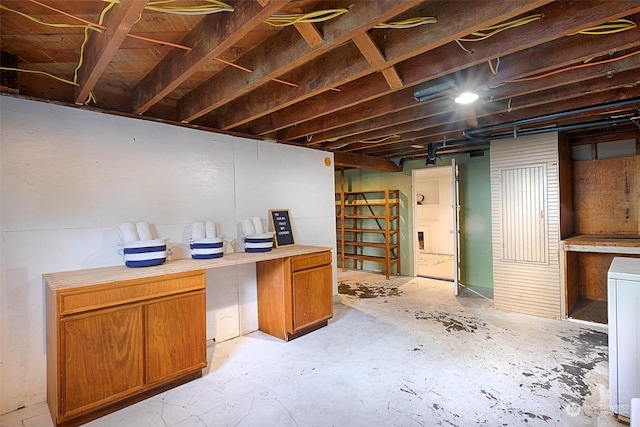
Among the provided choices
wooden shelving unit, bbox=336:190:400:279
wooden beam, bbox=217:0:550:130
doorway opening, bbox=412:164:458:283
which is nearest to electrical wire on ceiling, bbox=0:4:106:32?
wooden beam, bbox=217:0:550:130

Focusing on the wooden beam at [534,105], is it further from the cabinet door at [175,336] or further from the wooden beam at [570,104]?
the cabinet door at [175,336]

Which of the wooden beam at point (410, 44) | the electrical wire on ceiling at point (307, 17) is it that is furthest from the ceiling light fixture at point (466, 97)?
the electrical wire on ceiling at point (307, 17)

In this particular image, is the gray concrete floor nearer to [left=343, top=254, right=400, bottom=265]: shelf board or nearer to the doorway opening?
[left=343, top=254, right=400, bottom=265]: shelf board

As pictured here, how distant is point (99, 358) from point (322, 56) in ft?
8.38

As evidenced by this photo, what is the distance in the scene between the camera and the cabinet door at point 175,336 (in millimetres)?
2203

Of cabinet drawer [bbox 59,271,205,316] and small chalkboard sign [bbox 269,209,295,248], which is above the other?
small chalkboard sign [bbox 269,209,295,248]

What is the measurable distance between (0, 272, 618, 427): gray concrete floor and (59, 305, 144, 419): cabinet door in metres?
0.20

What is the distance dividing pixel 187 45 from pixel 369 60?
111 cm

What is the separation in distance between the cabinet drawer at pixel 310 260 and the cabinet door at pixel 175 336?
997 mm

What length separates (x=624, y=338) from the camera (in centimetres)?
189

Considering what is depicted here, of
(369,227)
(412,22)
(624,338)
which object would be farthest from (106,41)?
(369,227)

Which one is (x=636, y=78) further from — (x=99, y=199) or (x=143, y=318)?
(x=99, y=199)

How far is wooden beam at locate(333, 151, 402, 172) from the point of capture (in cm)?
478

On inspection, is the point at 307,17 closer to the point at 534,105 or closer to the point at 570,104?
the point at 534,105
